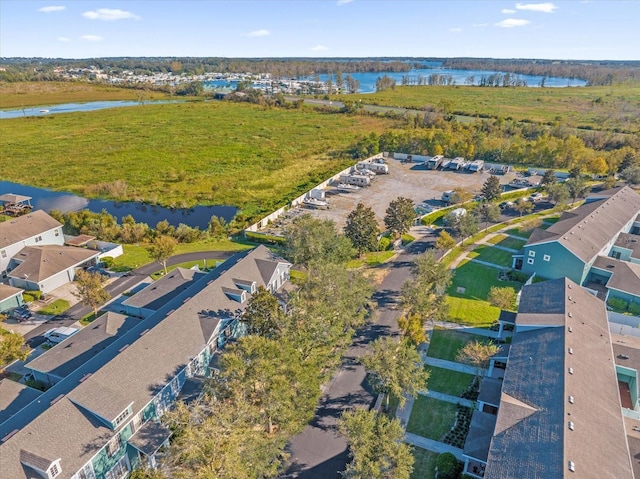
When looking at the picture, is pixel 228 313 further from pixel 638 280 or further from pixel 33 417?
pixel 638 280

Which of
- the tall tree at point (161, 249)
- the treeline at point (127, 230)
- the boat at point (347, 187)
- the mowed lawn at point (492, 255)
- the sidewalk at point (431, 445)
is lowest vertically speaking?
the sidewalk at point (431, 445)

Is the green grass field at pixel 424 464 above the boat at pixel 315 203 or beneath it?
beneath

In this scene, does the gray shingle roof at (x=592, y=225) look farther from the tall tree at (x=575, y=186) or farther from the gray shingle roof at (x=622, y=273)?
the tall tree at (x=575, y=186)

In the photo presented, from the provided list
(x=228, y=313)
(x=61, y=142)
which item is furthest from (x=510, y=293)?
(x=61, y=142)

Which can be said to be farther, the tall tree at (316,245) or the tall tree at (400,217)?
the tall tree at (400,217)

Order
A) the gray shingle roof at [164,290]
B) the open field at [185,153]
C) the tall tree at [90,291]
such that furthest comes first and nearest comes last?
the open field at [185,153]
the tall tree at [90,291]
the gray shingle roof at [164,290]

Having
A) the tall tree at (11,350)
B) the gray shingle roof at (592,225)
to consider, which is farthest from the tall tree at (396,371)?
the gray shingle roof at (592,225)

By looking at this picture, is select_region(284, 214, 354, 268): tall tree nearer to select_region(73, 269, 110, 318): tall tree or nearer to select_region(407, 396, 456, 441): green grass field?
select_region(407, 396, 456, 441): green grass field

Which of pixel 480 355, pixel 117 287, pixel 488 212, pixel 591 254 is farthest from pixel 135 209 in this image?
pixel 591 254
